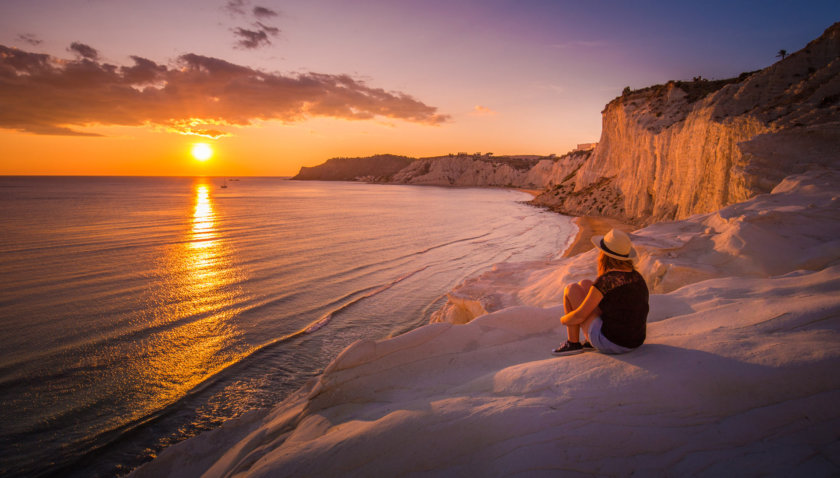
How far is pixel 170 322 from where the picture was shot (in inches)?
380

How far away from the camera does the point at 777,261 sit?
22.6 ft

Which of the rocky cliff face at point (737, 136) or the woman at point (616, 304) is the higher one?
the rocky cliff face at point (737, 136)

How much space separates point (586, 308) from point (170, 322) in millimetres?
10433

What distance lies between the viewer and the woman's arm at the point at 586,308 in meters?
3.92

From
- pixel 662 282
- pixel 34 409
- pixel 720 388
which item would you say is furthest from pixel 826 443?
pixel 34 409

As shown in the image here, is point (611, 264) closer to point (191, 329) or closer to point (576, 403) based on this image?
point (576, 403)

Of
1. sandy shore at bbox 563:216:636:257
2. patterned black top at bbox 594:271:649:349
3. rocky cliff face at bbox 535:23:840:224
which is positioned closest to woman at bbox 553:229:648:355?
patterned black top at bbox 594:271:649:349

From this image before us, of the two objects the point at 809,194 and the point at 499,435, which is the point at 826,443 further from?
the point at 809,194

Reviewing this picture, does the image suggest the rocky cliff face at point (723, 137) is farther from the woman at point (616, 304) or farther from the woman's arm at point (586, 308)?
the woman's arm at point (586, 308)

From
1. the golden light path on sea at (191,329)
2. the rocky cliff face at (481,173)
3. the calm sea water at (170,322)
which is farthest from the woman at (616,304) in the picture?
the rocky cliff face at (481,173)

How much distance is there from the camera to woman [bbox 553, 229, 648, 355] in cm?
375

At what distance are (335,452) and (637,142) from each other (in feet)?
109

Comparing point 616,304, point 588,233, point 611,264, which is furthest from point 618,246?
point 588,233

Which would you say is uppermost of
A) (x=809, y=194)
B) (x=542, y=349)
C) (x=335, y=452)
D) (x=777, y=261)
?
(x=809, y=194)
